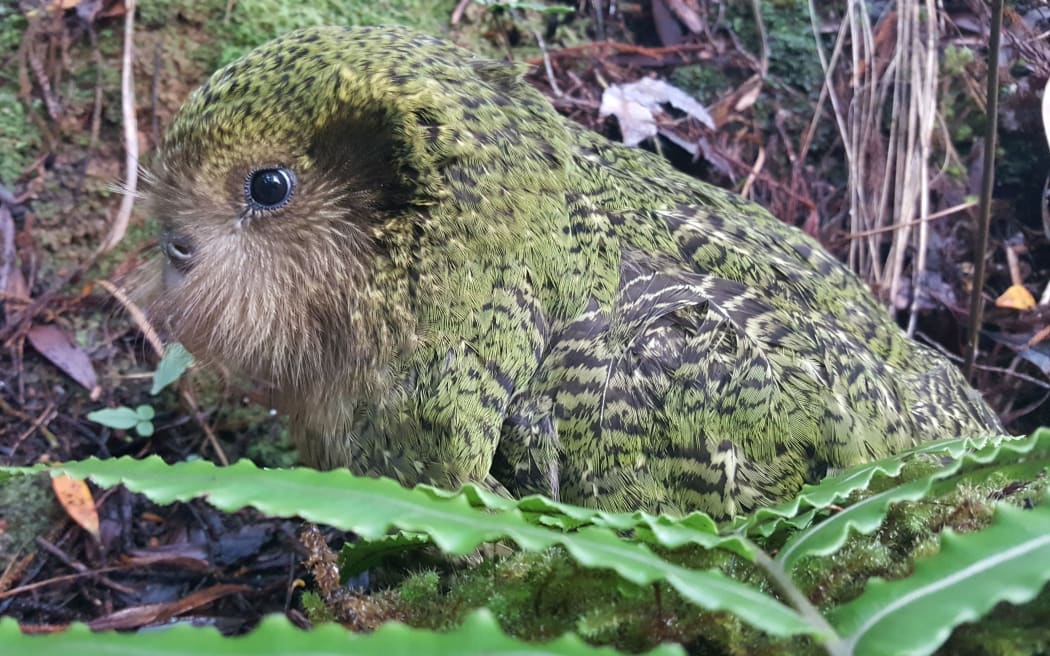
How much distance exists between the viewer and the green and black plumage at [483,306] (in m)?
1.99

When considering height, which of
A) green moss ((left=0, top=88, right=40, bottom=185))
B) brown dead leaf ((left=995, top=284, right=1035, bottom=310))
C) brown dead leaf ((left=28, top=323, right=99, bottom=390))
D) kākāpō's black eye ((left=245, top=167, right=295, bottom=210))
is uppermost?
kākāpō's black eye ((left=245, top=167, right=295, bottom=210))

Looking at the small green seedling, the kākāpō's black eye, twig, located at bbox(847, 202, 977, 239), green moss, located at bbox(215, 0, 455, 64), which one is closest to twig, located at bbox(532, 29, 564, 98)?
green moss, located at bbox(215, 0, 455, 64)

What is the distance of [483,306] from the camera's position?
211cm

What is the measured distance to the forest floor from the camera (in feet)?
9.02

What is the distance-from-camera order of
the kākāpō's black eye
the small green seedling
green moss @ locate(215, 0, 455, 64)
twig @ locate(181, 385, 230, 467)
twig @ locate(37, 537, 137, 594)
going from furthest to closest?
green moss @ locate(215, 0, 455, 64) → twig @ locate(181, 385, 230, 467) → the small green seedling → twig @ locate(37, 537, 137, 594) → the kākāpō's black eye

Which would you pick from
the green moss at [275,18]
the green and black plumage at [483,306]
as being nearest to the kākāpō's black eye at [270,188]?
the green and black plumage at [483,306]

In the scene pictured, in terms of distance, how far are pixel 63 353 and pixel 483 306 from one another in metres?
1.85

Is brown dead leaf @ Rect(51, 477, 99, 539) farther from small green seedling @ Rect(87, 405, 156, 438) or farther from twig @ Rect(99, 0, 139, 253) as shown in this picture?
twig @ Rect(99, 0, 139, 253)

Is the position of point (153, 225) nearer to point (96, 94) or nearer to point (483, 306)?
point (96, 94)

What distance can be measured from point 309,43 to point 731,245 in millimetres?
1256

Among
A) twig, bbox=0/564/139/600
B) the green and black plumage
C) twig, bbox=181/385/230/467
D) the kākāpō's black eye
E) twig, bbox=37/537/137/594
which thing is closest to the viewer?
the green and black plumage

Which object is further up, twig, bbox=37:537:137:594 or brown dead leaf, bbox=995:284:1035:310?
brown dead leaf, bbox=995:284:1035:310

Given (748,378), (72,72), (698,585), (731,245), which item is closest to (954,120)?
(731,245)

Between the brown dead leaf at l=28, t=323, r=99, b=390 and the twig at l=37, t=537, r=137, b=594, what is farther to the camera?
the brown dead leaf at l=28, t=323, r=99, b=390
